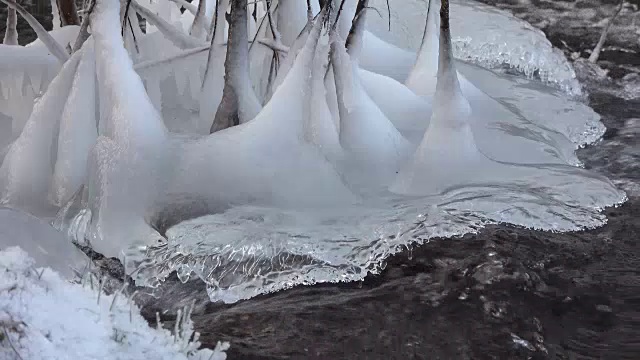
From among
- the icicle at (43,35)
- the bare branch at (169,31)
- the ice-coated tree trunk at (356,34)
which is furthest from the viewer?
the bare branch at (169,31)

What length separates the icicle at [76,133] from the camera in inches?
132

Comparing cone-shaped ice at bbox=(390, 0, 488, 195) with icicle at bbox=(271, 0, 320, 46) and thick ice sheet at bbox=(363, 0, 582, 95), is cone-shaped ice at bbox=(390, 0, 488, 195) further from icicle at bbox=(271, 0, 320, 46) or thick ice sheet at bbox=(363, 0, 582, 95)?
thick ice sheet at bbox=(363, 0, 582, 95)

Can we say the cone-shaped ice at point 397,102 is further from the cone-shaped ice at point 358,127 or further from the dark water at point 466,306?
the dark water at point 466,306

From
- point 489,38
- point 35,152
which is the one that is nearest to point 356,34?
point 35,152

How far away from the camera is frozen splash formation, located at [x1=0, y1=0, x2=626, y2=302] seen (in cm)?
297

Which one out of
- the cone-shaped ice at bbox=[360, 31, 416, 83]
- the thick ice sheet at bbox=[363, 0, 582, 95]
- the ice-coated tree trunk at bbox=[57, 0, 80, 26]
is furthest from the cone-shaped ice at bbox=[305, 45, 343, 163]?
the thick ice sheet at bbox=[363, 0, 582, 95]

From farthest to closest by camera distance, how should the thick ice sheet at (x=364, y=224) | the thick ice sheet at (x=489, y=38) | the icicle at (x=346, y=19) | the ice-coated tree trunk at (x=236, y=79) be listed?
the thick ice sheet at (x=489, y=38) → the icicle at (x=346, y=19) → the ice-coated tree trunk at (x=236, y=79) → the thick ice sheet at (x=364, y=224)

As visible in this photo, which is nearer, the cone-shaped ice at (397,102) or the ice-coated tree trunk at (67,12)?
the cone-shaped ice at (397,102)

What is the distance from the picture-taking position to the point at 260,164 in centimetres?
324

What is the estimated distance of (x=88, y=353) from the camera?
5.35ft

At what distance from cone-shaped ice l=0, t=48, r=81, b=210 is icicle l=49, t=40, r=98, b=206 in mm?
55

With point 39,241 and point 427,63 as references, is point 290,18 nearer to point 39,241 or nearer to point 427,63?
point 427,63

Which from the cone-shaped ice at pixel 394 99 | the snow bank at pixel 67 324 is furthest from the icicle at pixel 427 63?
the snow bank at pixel 67 324

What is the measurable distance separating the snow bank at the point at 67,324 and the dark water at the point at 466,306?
23.5 inches
